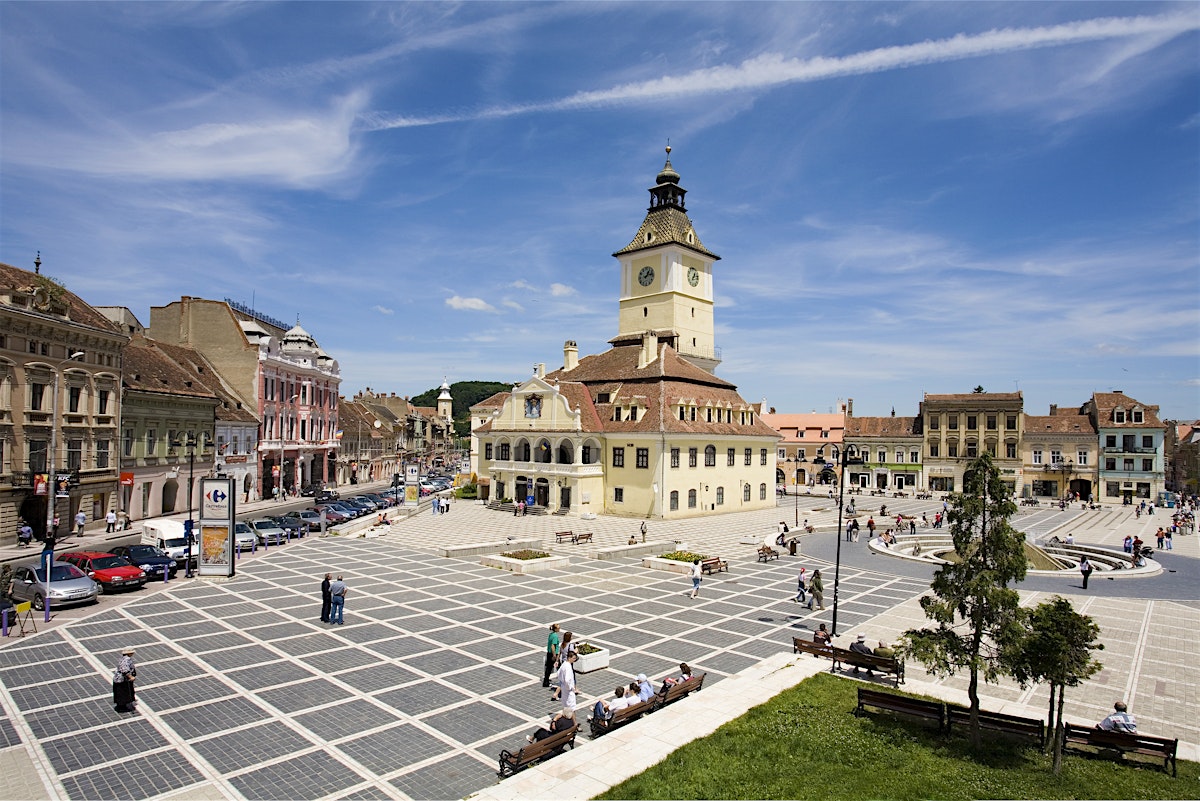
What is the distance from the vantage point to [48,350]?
37.0m

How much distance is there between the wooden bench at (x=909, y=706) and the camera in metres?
14.4

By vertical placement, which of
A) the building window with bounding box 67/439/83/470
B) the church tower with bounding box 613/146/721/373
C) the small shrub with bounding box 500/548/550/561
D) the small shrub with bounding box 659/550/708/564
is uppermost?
the church tower with bounding box 613/146/721/373

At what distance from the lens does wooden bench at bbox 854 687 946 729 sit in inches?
567

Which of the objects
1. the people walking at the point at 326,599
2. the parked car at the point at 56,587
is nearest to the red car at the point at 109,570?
the parked car at the point at 56,587

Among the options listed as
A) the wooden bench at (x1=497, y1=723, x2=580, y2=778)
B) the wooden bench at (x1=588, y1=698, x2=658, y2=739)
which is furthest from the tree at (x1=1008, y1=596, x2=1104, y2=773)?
the wooden bench at (x1=497, y1=723, x2=580, y2=778)

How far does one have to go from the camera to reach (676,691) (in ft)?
51.3

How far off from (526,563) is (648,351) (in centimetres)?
2891

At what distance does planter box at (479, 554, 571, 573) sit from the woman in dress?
17.6 meters

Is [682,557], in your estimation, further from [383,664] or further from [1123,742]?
[1123,742]

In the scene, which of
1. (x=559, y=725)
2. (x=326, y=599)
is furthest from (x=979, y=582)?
(x=326, y=599)

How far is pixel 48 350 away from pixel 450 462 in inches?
4316

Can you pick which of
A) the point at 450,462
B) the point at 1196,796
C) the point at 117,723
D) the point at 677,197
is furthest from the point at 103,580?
the point at 450,462

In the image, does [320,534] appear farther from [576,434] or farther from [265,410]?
Result: [265,410]

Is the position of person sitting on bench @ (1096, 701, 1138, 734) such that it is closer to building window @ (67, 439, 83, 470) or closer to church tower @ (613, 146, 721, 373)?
building window @ (67, 439, 83, 470)
